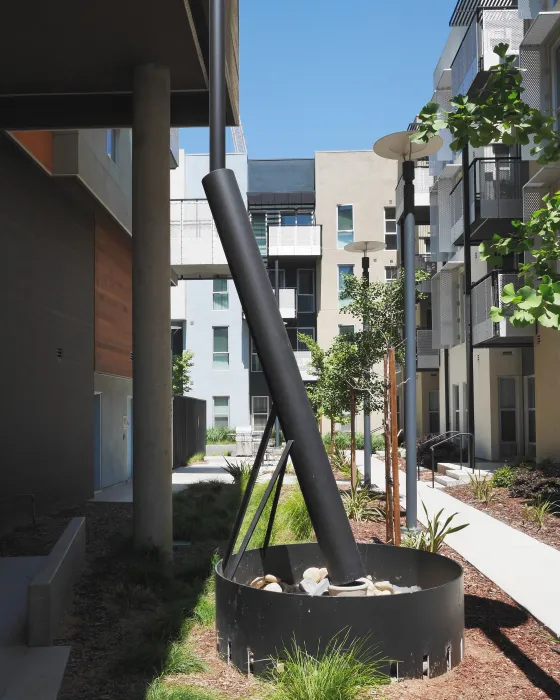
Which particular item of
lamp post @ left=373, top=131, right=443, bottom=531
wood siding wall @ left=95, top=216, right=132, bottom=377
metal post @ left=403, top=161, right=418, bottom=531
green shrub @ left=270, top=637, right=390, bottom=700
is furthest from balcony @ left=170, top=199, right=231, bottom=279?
green shrub @ left=270, top=637, right=390, bottom=700

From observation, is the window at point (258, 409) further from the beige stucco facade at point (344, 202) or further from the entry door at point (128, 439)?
the entry door at point (128, 439)

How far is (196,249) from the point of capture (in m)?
23.6

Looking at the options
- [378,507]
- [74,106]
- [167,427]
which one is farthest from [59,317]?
[378,507]

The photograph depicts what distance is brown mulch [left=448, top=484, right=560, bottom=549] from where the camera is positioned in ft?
37.9

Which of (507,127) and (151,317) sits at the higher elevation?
(507,127)

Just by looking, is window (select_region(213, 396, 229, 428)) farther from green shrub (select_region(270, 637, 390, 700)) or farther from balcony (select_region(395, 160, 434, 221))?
green shrub (select_region(270, 637, 390, 700))

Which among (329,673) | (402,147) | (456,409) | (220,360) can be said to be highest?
(402,147)

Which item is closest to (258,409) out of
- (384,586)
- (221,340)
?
(221,340)

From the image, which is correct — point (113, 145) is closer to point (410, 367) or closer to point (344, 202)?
point (410, 367)

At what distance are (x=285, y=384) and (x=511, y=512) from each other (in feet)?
29.1

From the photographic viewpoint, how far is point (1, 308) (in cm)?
1173

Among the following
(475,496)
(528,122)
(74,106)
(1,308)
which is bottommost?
(475,496)

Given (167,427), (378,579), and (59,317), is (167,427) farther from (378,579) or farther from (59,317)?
(59,317)

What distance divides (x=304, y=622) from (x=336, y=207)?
38.6 meters
